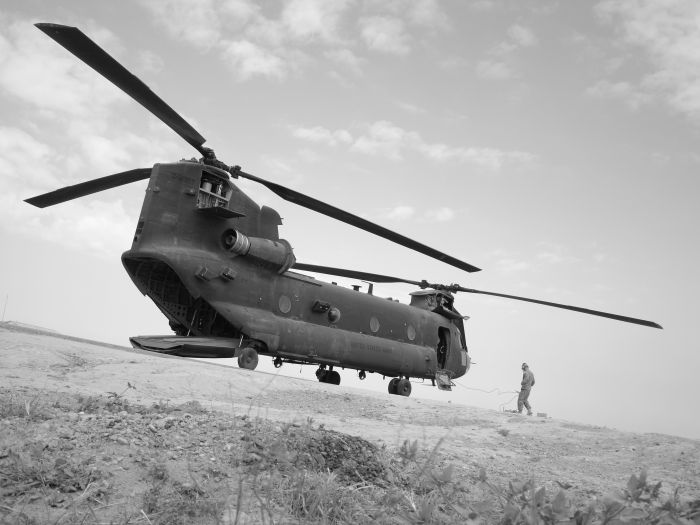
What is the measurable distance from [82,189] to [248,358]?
195 inches

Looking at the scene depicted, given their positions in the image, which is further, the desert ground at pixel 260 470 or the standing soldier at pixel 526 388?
the standing soldier at pixel 526 388

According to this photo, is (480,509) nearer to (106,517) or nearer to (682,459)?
(106,517)

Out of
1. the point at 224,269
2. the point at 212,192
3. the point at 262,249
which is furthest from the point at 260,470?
the point at 212,192

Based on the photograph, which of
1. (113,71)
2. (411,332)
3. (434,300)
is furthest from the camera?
(434,300)

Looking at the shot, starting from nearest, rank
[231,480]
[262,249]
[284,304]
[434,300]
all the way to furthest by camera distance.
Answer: [231,480] → [262,249] → [284,304] → [434,300]

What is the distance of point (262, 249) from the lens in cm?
1231

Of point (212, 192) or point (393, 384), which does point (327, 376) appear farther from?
point (212, 192)

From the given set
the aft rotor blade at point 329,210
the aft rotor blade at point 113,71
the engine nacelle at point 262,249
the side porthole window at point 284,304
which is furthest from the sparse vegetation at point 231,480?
the side porthole window at point 284,304

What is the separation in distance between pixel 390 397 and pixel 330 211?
434 centimetres

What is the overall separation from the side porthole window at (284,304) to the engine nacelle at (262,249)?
681 mm

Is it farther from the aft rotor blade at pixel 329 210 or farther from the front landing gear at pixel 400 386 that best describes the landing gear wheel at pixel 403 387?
the aft rotor blade at pixel 329 210

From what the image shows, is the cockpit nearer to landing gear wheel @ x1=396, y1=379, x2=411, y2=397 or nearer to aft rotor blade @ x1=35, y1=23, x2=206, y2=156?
landing gear wheel @ x1=396, y1=379, x2=411, y2=397

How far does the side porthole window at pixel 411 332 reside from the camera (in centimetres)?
1673

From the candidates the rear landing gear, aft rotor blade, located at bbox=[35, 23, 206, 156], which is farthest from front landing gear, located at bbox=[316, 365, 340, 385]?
aft rotor blade, located at bbox=[35, 23, 206, 156]
